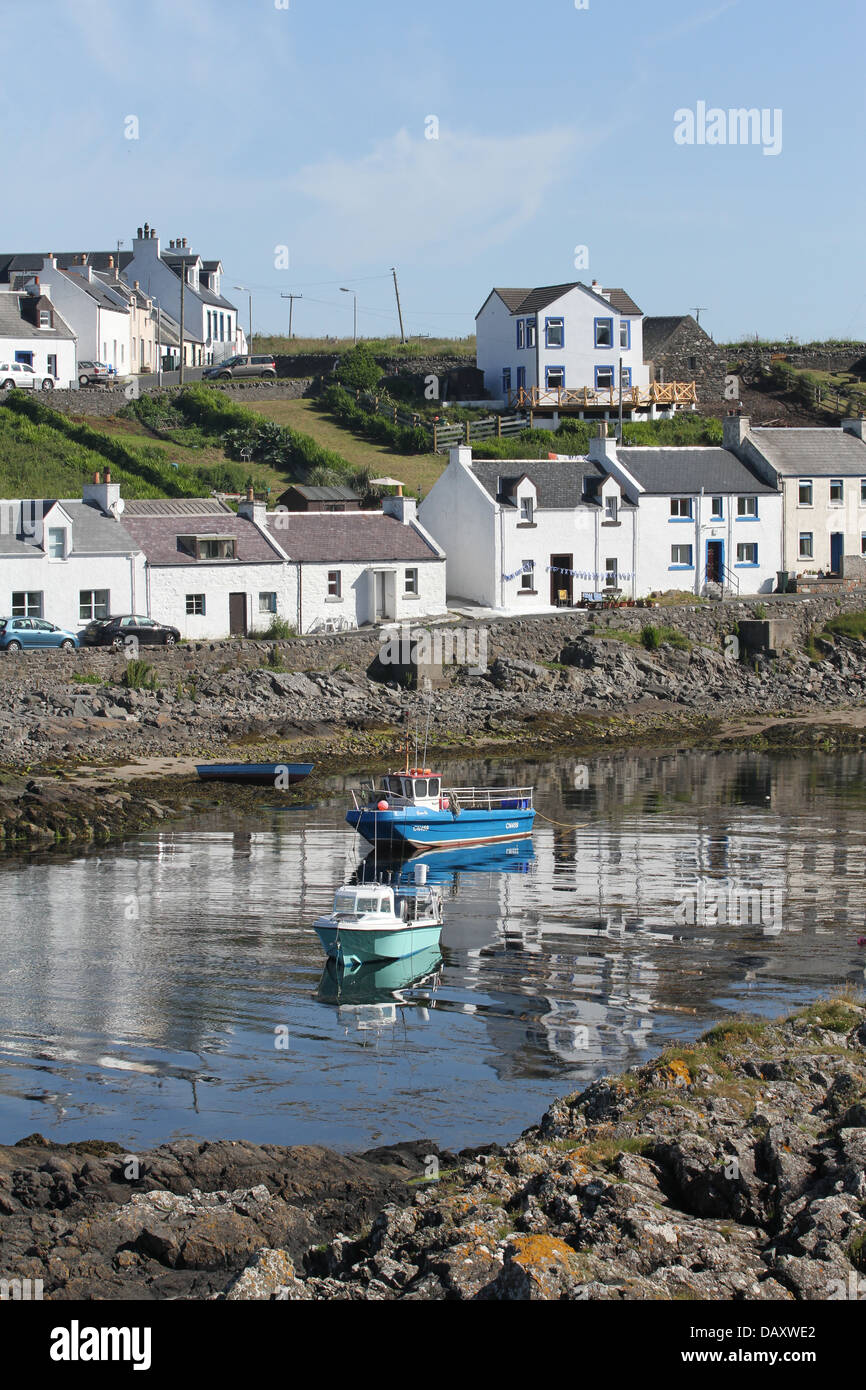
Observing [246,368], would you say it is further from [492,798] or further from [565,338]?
[492,798]

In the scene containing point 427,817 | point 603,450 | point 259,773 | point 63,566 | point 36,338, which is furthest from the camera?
point 36,338

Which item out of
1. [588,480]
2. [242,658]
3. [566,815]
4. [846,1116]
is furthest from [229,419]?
[846,1116]

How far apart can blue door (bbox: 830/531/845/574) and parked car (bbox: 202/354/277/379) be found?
35779 mm

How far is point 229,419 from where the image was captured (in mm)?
75812

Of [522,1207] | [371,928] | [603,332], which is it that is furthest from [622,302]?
[522,1207]

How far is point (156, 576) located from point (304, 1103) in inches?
1346

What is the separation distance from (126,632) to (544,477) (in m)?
20.1

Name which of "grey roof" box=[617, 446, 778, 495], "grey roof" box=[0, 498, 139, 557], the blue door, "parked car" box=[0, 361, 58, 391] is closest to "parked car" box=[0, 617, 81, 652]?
"grey roof" box=[0, 498, 139, 557]

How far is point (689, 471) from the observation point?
6425 cm

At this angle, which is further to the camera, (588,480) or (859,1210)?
(588,480)

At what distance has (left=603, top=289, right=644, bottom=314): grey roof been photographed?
79331mm

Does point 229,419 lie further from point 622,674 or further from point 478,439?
point 622,674

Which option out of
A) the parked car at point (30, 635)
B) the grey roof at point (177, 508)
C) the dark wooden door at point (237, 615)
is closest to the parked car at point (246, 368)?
the grey roof at point (177, 508)
